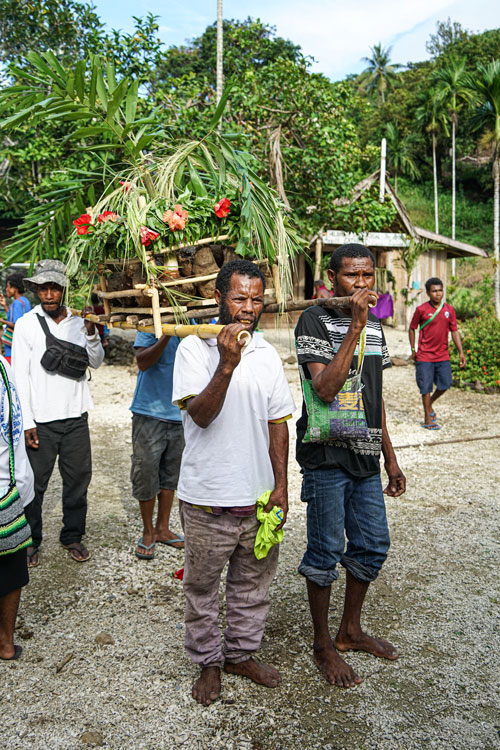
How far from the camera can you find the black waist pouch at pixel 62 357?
3990mm

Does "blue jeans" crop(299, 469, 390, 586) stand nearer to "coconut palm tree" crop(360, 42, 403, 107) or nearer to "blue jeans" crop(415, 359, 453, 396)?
"blue jeans" crop(415, 359, 453, 396)

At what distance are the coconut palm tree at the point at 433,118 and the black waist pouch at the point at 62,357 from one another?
95.5 ft

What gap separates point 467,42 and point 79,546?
39101 millimetres

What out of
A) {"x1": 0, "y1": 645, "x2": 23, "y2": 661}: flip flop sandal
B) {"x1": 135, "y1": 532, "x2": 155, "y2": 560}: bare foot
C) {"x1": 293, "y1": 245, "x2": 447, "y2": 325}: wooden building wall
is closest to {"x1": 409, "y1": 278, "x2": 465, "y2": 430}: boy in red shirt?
{"x1": 135, "y1": 532, "x2": 155, "y2": 560}: bare foot

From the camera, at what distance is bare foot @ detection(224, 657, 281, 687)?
2734mm

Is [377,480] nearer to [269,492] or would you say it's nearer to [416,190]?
[269,492]

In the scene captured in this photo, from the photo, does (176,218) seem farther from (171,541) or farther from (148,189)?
(171,541)

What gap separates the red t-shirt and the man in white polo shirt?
535 centimetres

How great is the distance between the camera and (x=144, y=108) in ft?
29.4

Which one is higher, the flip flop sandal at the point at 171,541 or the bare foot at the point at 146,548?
the bare foot at the point at 146,548

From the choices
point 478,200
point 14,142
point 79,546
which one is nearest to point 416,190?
point 478,200

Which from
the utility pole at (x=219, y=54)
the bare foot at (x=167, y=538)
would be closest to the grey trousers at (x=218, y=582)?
the bare foot at (x=167, y=538)

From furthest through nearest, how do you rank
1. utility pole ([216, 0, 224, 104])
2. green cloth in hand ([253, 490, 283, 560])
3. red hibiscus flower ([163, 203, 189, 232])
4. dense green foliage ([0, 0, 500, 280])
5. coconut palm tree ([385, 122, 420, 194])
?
coconut palm tree ([385, 122, 420, 194]) < utility pole ([216, 0, 224, 104]) < dense green foliage ([0, 0, 500, 280]) < red hibiscus flower ([163, 203, 189, 232]) < green cloth in hand ([253, 490, 283, 560])

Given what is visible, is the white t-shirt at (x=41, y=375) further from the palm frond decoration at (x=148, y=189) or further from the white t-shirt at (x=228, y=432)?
the white t-shirt at (x=228, y=432)
